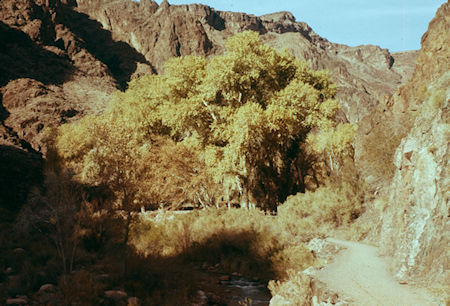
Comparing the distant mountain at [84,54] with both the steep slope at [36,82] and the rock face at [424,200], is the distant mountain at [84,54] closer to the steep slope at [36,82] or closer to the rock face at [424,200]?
the steep slope at [36,82]

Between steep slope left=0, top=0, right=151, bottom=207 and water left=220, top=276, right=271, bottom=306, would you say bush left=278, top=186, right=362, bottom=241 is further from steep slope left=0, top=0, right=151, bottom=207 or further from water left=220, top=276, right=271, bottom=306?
steep slope left=0, top=0, right=151, bottom=207

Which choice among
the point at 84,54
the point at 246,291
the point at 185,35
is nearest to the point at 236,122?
the point at 246,291

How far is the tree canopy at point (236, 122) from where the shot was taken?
18.9 m

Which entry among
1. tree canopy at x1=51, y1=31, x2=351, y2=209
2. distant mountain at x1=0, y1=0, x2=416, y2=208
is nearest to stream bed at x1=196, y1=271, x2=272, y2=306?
tree canopy at x1=51, y1=31, x2=351, y2=209

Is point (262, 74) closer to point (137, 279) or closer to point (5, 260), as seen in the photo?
point (137, 279)

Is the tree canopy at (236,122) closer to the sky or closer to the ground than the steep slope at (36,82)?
closer to the ground

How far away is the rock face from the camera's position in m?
7.42

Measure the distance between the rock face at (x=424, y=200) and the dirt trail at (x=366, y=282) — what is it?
18.0 inches

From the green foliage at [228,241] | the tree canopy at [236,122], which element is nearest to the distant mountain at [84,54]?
the tree canopy at [236,122]

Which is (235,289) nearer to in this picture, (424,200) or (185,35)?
(424,200)

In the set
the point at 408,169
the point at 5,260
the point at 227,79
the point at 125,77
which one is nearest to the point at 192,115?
the point at 227,79

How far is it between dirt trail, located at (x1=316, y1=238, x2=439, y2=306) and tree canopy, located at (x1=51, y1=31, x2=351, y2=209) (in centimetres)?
862

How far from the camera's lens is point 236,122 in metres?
17.9

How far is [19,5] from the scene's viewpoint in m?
83.2
